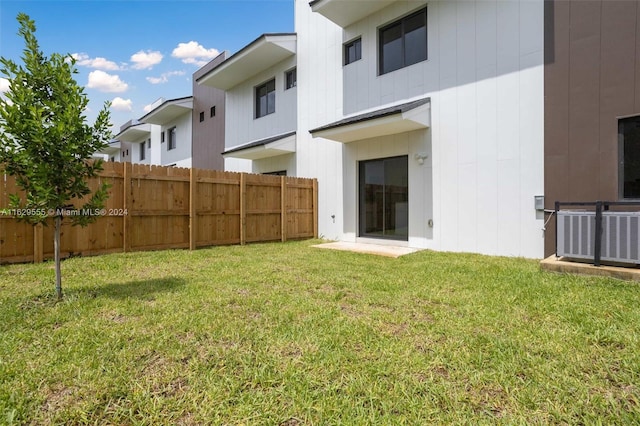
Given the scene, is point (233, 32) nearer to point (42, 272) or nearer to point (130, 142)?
point (42, 272)

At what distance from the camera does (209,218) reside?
8.76 m

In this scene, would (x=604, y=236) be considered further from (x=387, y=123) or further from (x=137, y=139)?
(x=137, y=139)

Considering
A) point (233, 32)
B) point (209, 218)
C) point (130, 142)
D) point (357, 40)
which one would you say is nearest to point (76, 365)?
point (209, 218)

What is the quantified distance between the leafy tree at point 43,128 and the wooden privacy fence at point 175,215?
1529 mm

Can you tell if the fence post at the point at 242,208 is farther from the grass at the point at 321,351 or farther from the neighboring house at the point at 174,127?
the neighboring house at the point at 174,127

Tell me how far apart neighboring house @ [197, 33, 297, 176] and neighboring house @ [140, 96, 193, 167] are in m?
4.41

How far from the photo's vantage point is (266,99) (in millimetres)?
13383

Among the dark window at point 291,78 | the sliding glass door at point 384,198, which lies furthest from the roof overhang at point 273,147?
the sliding glass door at point 384,198

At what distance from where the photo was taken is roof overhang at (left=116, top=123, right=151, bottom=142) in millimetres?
22812

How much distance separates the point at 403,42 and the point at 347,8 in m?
1.87

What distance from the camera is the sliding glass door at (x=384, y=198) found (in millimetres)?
8875

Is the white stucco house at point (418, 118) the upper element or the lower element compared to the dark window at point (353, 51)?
lower

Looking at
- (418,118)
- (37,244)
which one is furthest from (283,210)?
(37,244)

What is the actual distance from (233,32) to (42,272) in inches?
398
